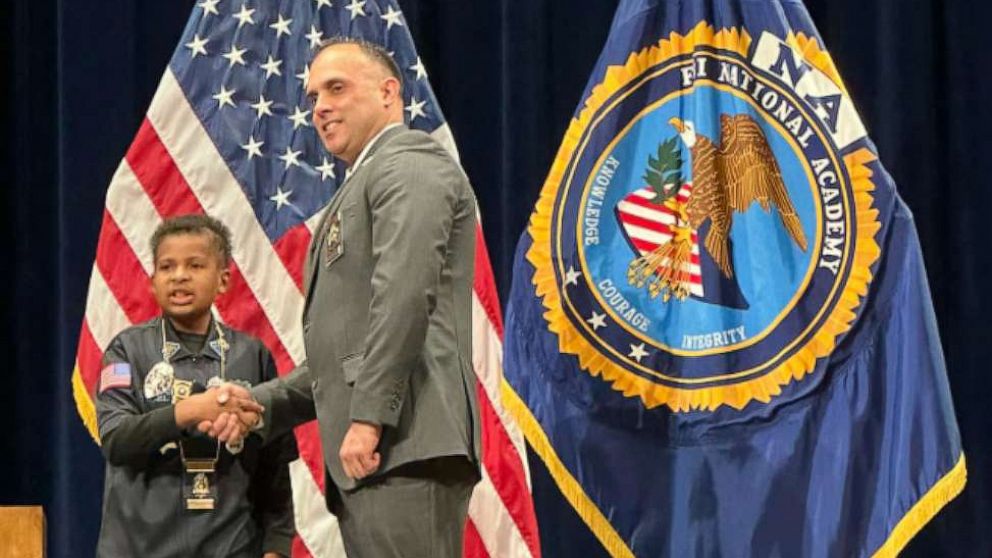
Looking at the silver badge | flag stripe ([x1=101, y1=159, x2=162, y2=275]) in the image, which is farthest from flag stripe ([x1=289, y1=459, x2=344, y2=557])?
the silver badge

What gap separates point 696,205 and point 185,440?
1573 mm

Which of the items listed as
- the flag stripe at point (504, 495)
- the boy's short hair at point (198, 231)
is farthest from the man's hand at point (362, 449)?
the flag stripe at point (504, 495)

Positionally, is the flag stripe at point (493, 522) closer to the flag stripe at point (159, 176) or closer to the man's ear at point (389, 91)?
the flag stripe at point (159, 176)

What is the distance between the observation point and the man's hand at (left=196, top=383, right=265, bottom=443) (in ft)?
8.86

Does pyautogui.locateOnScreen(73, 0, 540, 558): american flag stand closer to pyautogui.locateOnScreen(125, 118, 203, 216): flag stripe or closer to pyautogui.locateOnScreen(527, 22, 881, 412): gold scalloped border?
pyautogui.locateOnScreen(125, 118, 203, 216): flag stripe

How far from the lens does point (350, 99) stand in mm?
2451

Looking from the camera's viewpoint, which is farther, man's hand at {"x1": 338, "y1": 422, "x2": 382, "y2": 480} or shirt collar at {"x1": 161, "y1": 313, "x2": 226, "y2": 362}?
shirt collar at {"x1": 161, "y1": 313, "x2": 226, "y2": 362}

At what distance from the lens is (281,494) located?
9.63ft

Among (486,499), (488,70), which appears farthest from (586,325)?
(488,70)

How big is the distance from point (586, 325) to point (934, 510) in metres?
0.98

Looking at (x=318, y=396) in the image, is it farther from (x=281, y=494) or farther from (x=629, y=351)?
(x=629, y=351)

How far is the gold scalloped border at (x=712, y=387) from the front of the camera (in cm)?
362

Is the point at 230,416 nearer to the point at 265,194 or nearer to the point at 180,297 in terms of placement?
the point at 180,297

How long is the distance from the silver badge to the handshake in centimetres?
14
